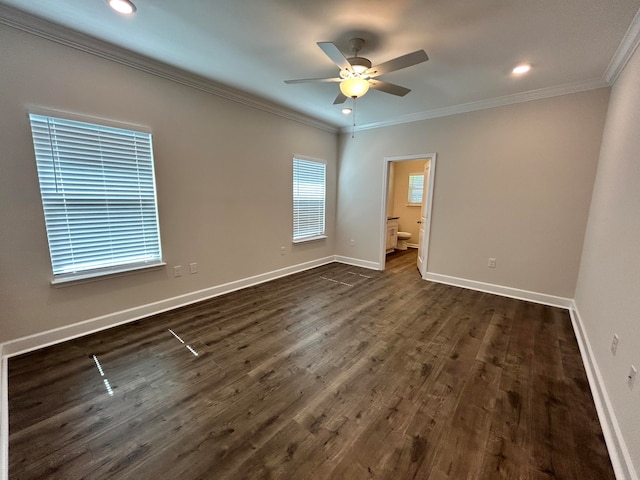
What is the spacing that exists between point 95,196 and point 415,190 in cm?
697

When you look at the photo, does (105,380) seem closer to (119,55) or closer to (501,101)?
(119,55)

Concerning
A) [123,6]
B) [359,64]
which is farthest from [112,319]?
[359,64]

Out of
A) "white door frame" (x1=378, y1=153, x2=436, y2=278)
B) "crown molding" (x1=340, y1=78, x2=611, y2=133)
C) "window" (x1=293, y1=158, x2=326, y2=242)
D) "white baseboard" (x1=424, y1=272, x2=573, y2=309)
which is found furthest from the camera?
"window" (x1=293, y1=158, x2=326, y2=242)

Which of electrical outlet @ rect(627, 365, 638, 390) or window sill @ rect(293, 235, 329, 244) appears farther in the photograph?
window sill @ rect(293, 235, 329, 244)

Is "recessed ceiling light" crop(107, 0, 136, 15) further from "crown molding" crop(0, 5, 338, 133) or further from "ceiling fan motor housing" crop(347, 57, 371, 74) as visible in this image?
"ceiling fan motor housing" crop(347, 57, 371, 74)

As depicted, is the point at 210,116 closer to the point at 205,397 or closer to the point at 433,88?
the point at 433,88

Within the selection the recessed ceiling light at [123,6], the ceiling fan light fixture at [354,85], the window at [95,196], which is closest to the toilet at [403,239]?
the ceiling fan light fixture at [354,85]

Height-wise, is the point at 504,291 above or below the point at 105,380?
above

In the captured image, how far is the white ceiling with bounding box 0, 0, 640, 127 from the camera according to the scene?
76.3 inches

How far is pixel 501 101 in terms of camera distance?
142 inches

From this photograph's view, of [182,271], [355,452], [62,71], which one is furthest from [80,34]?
[355,452]

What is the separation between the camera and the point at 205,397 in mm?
1860

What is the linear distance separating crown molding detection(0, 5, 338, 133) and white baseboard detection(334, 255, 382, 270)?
314cm

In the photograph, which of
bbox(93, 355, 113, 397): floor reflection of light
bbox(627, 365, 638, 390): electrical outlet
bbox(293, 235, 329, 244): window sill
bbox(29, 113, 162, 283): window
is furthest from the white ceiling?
bbox(93, 355, 113, 397): floor reflection of light
